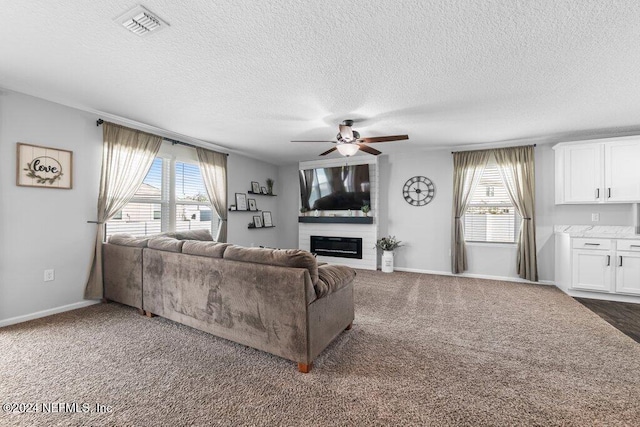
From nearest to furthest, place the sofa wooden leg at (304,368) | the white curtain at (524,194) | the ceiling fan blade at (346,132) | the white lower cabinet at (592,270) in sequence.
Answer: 1. the sofa wooden leg at (304,368)
2. the ceiling fan blade at (346,132)
3. the white lower cabinet at (592,270)
4. the white curtain at (524,194)

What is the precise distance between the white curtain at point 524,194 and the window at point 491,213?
141 mm

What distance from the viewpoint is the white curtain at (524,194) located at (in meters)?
4.52

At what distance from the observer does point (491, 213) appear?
16.3ft

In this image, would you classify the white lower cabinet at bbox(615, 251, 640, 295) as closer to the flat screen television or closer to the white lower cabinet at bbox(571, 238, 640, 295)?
the white lower cabinet at bbox(571, 238, 640, 295)

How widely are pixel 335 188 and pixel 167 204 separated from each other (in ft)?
10.8

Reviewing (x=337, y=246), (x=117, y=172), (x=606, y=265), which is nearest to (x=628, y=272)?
(x=606, y=265)

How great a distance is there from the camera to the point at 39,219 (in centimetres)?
299

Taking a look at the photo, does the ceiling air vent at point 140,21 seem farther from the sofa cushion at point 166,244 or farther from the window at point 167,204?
the window at point 167,204

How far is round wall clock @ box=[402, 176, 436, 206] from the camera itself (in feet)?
17.6

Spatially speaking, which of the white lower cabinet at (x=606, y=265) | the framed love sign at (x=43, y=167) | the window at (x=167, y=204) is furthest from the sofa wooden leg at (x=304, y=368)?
the white lower cabinet at (x=606, y=265)

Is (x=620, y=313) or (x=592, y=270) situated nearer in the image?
(x=620, y=313)

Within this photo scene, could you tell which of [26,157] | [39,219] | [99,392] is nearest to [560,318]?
[99,392]

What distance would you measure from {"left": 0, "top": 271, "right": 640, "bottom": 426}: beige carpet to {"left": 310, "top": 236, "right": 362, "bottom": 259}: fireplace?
2.83 metres

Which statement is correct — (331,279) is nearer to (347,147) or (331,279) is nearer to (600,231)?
(347,147)
